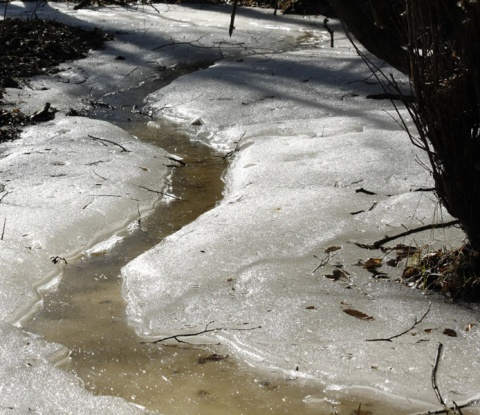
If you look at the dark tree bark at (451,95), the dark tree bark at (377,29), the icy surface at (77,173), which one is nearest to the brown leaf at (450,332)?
the dark tree bark at (451,95)

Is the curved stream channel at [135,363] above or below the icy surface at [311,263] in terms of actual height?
below

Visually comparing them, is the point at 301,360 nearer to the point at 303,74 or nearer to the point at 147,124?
the point at 147,124

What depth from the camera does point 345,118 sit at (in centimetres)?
573

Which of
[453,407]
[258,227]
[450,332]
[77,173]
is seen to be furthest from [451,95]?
[77,173]

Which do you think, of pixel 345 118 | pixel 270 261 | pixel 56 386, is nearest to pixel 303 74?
pixel 345 118

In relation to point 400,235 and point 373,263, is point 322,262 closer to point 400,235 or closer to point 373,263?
point 373,263

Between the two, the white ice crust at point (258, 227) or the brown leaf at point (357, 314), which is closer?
the white ice crust at point (258, 227)

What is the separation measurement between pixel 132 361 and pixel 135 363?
20 millimetres

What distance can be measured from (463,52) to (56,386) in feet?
6.45

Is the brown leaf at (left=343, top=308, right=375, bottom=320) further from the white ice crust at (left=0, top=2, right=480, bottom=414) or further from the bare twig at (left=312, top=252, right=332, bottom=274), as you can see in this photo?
the bare twig at (left=312, top=252, right=332, bottom=274)

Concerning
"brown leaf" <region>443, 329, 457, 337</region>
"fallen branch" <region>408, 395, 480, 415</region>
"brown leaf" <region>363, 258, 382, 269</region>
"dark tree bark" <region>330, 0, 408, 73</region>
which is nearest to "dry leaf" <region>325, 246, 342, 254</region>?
"brown leaf" <region>363, 258, 382, 269</region>

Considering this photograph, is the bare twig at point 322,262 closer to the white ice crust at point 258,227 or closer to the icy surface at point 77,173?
the white ice crust at point 258,227

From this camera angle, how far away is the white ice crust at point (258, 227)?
2.92 metres

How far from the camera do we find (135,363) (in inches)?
121
